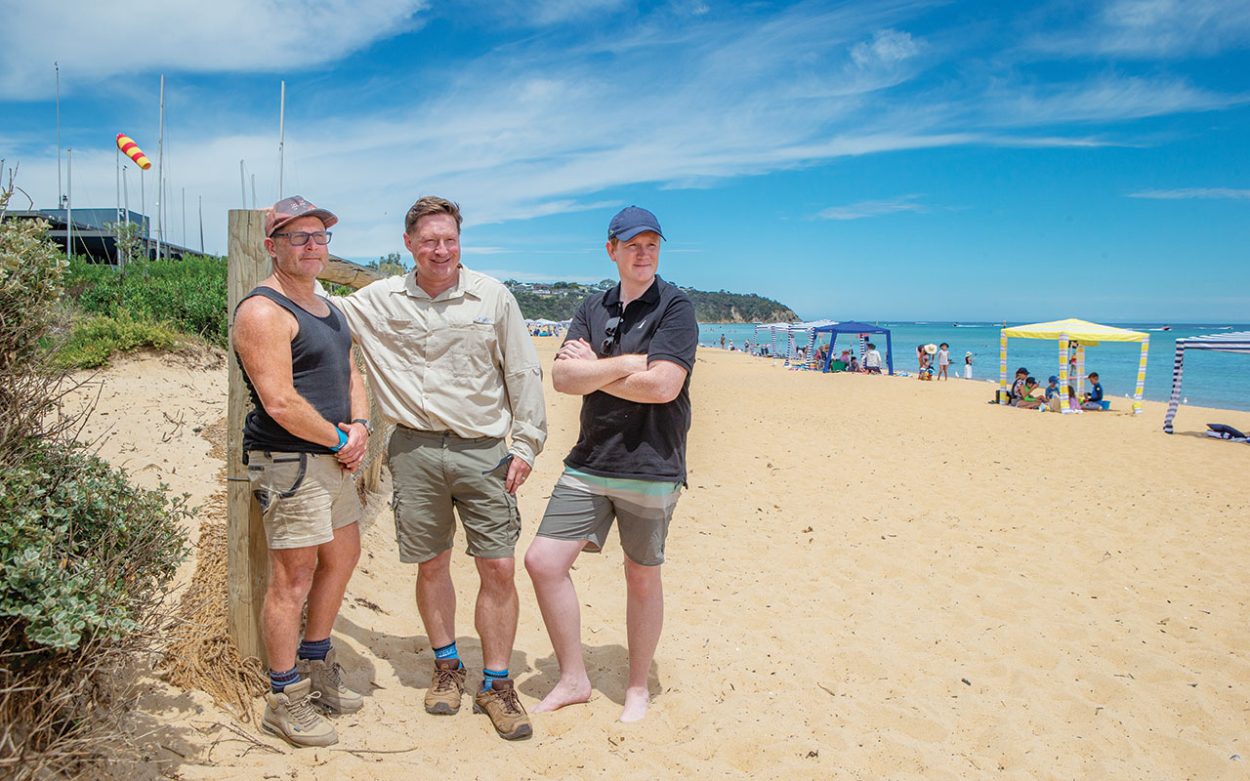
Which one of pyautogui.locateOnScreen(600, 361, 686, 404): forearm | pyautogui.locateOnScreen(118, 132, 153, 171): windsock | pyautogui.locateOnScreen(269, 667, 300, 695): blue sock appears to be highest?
pyautogui.locateOnScreen(118, 132, 153, 171): windsock

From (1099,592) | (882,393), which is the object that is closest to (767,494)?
(1099,592)

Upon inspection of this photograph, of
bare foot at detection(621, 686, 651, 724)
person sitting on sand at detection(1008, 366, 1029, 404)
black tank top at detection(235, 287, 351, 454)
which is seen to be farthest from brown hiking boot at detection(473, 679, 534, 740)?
person sitting on sand at detection(1008, 366, 1029, 404)

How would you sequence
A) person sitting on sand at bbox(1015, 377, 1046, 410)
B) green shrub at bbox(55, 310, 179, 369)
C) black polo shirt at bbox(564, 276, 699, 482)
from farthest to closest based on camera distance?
person sitting on sand at bbox(1015, 377, 1046, 410)
green shrub at bbox(55, 310, 179, 369)
black polo shirt at bbox(564, 276, 699, 482)

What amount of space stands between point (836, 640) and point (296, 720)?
2.65 metres

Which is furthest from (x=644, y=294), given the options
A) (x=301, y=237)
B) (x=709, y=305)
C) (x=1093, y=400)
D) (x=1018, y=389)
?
(x=709, y=305)

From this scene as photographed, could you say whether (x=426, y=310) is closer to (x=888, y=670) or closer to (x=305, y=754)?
(x=305, y=754)

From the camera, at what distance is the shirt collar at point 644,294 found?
3148mm

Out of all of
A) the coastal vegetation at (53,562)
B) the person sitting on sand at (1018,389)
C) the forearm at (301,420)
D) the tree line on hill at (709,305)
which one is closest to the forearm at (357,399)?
the forearm at (301,420)

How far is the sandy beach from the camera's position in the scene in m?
2.97

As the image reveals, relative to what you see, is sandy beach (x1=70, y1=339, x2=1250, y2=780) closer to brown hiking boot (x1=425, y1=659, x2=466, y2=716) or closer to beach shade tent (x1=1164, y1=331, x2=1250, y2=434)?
brown hiking boot (x1=425, y1=659, x2=466, y2=716)

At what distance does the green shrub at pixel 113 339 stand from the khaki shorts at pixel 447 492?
4717mm

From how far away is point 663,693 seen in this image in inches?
138

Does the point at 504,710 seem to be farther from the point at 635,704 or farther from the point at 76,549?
the point at 76,549

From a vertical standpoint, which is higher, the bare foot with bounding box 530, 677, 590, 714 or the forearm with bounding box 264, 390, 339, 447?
the forearm with bounding box 264, 390, 339, 447
